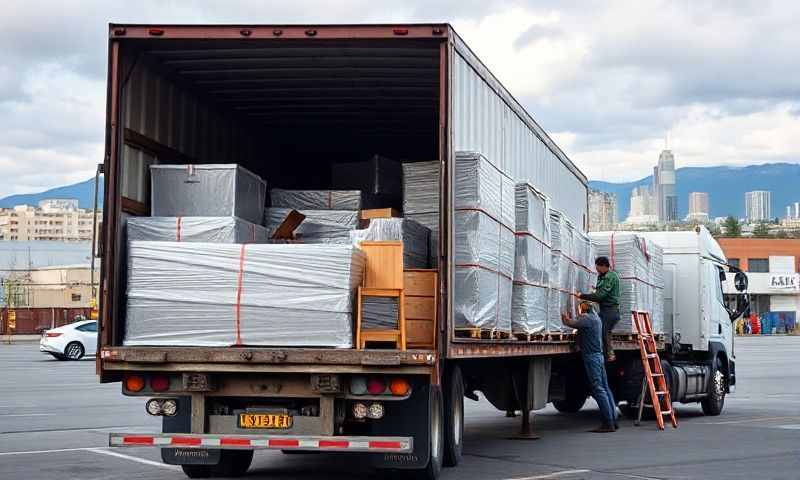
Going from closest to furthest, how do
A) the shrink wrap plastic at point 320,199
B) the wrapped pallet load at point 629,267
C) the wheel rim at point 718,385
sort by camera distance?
the shrink wrap plastic at point 320,199 < the wrapped pallet load at point 629,267 < the wheel rim at point 718,385

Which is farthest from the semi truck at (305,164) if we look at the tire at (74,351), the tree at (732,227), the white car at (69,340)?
the tree at (732,227)

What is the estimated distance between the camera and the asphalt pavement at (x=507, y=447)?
35.9 feet

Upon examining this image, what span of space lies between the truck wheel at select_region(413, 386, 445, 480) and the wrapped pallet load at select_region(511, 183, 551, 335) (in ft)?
6.81

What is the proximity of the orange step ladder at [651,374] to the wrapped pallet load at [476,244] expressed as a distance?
6193 mm

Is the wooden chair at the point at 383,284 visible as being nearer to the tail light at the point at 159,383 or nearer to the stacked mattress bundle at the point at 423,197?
the stacked mattress bundle at the point at 423,197

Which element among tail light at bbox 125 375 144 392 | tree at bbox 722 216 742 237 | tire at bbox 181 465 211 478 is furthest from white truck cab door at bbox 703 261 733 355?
tree at bbox 722 216 742 237

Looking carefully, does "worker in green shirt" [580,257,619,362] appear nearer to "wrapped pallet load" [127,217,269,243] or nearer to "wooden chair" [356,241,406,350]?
"wooden chair" [356,241,406,350]

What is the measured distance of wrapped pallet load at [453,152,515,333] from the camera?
9914 mm

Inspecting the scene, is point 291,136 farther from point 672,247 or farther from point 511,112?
point 672,247

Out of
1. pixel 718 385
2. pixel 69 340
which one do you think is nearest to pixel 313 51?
pixel 718 385

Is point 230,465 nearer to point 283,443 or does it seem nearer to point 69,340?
point 283,443

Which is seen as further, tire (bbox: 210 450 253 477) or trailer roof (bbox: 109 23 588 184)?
tire (bbox: 210 450 253 477)

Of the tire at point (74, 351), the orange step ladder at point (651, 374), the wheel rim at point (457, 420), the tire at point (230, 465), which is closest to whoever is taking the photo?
the tire at point (230, 465)

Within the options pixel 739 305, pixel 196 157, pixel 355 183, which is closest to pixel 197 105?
pixel 196 157
